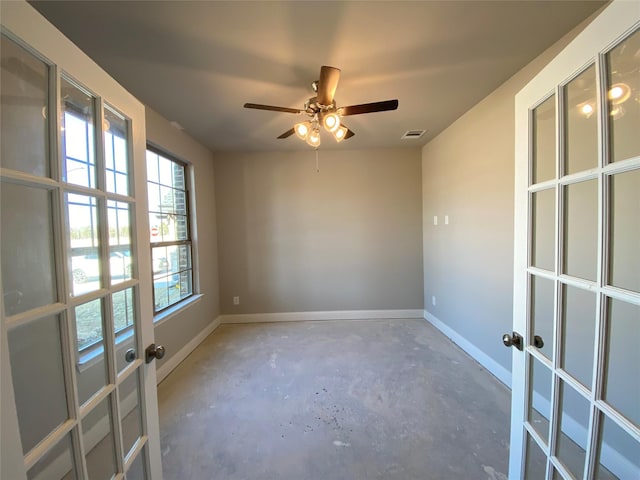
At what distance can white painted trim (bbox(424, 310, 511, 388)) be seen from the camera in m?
2.22

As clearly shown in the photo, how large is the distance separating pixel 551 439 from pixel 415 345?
2.04m

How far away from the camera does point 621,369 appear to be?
805mm

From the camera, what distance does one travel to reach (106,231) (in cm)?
91

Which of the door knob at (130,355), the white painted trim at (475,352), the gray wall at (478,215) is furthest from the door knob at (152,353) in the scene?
the white painted trim at (475,352)

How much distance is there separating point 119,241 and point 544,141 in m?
1.68

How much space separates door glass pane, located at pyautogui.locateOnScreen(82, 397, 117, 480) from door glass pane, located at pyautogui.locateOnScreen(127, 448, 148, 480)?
0.30 feet

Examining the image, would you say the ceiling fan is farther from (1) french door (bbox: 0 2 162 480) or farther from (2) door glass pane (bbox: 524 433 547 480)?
(2) door glass pane (bbox: 524 433 547 480)

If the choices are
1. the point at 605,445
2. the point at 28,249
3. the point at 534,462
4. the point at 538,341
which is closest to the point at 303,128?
the point at 28,249

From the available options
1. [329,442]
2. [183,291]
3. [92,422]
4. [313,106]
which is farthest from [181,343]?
[313,106]

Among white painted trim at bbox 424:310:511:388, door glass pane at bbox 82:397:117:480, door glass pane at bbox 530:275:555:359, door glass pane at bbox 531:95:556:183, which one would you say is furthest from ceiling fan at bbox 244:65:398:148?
white painted trim at bbox 424:310:511:388

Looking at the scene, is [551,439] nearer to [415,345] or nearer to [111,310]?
[111,310]

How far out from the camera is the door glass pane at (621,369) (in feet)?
2.49

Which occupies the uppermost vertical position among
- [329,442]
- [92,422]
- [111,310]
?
[111,310]

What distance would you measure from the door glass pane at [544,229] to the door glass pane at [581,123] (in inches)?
5.2
